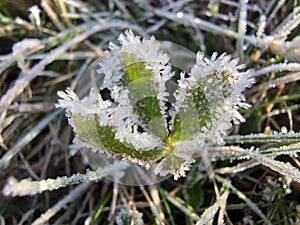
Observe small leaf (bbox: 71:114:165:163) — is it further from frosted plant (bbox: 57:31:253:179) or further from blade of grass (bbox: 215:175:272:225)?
blade of grass (bbox: 215:175:272:225)

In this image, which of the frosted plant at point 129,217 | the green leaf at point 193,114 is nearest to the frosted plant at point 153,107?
the green leaf at point 193,114

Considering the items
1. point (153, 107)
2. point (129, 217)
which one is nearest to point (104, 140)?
point (153, 107)

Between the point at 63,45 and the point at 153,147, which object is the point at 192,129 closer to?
the point at 153,147

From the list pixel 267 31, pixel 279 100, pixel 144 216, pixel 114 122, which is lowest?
pixel 144 216

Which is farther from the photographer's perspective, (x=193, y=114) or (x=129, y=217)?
(x=129, y=217)

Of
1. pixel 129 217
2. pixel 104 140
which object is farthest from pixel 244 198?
pixel 104 140

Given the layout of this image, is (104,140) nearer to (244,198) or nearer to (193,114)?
(193,114)

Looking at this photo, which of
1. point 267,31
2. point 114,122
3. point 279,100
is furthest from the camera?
point 267,31

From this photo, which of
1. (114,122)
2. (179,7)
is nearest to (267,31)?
(179,7)

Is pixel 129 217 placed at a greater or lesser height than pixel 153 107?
lesser
